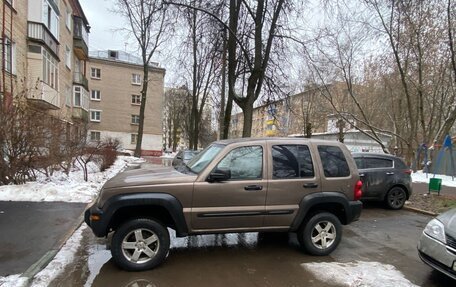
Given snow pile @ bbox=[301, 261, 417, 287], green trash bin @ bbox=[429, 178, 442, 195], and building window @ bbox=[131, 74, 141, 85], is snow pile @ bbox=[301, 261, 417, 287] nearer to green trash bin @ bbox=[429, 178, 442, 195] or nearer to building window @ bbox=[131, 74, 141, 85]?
green trash bin @ bbox=[429, 178, 442, 195]

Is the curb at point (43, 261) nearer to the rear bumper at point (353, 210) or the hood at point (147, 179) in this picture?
the hood at point (147, 179)

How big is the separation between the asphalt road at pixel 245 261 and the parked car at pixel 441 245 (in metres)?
0.39

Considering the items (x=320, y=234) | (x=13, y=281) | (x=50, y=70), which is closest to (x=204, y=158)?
(x=320, y=234)

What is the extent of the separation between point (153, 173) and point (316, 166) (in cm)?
262

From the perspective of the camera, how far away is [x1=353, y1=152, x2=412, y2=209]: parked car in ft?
33.9

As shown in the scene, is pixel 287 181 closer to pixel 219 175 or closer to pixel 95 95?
pixel 219 175

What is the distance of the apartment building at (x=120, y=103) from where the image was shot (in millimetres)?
49625

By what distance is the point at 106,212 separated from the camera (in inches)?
192

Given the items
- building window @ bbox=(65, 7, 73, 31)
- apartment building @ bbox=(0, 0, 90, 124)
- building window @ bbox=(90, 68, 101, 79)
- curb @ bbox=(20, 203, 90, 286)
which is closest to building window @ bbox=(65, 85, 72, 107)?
apartment building @ bbox=(0, 0, 90, 124)

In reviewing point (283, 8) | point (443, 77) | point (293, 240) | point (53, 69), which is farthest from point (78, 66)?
point (293, 240)

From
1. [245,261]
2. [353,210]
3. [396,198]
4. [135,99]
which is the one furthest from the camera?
[135,99]

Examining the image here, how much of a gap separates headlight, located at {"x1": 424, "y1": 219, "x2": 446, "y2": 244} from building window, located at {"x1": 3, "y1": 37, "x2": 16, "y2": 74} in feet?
58.0

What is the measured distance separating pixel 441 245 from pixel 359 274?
1131 mm

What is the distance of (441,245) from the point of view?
4676mm
